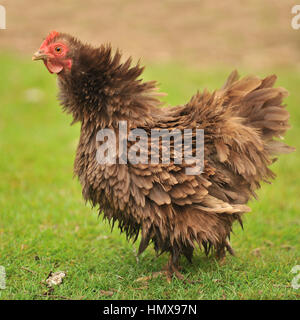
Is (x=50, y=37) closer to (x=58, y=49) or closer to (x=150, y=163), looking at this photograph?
(x=58, y=49)

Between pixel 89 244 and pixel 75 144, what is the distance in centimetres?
352

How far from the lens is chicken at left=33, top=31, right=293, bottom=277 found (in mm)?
3191

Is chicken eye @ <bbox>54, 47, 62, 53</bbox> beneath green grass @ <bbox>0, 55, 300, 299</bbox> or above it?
above

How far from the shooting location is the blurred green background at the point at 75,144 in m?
3.55

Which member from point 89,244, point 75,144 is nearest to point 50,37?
point 89,244

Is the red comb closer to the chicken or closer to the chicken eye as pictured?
the chicken

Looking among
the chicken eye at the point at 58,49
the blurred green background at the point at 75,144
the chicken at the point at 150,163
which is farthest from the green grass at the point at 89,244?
the chicken eye at the point at 58,49

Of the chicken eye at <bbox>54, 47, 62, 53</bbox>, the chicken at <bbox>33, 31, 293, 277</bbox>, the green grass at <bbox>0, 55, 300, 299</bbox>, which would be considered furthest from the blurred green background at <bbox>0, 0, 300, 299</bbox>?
the chicken eye at <bbox>54, 47, 62, 53</bbox>

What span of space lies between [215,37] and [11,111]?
27.2 ft

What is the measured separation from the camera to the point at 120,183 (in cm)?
318

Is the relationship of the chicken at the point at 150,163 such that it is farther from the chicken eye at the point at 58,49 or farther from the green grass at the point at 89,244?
the green grass at the point at 89,244

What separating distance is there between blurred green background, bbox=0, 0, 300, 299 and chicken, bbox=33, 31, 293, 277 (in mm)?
474

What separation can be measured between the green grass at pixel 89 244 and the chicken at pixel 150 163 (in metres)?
0.38

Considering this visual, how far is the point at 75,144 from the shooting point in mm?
7547
